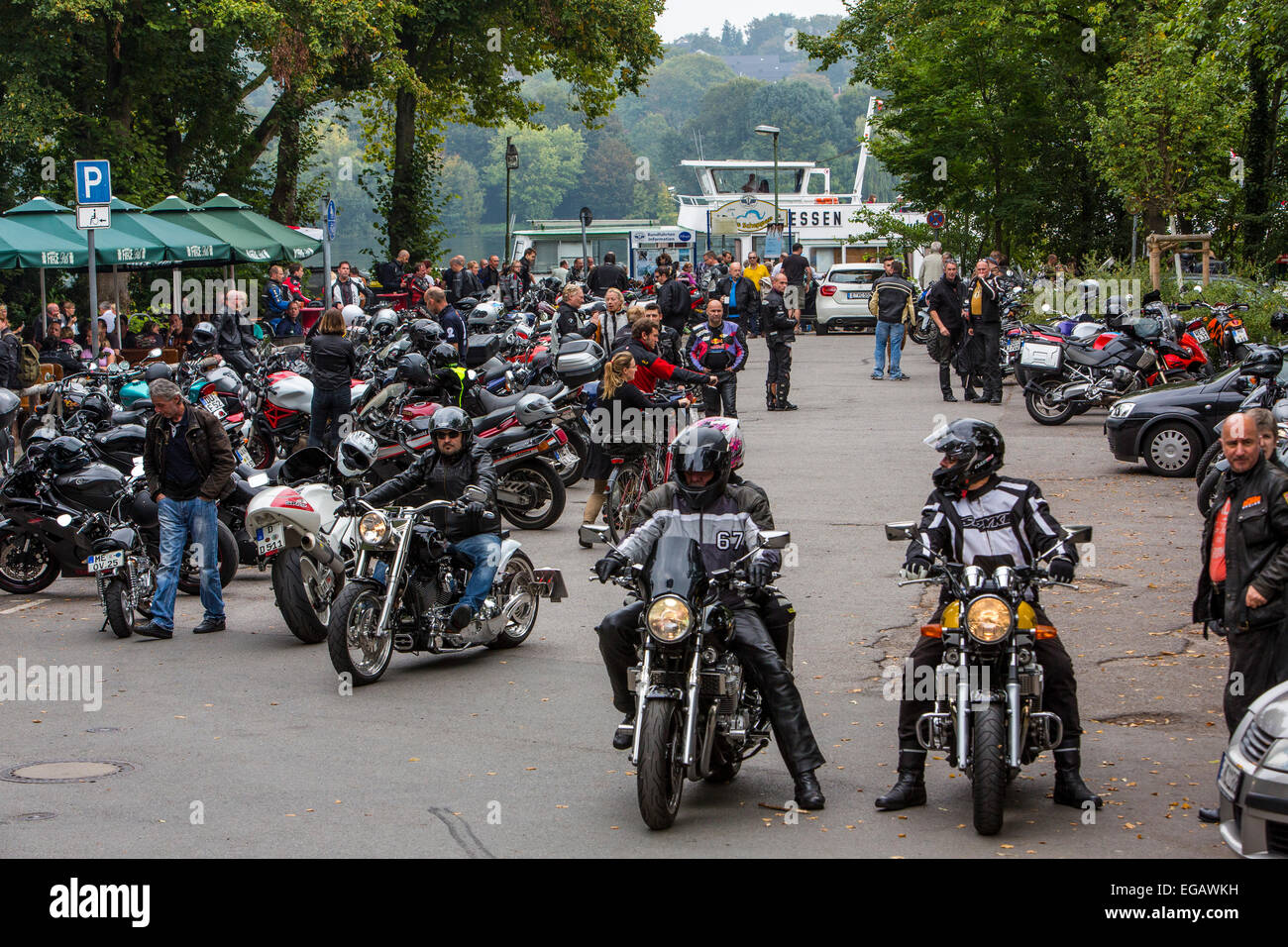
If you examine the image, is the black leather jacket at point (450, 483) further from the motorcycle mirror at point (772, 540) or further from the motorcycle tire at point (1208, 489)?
the motorcycle tire at point (1208, 489)

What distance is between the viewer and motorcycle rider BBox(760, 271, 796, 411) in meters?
22.0

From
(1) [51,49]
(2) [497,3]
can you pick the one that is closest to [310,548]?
(1) [51,49]

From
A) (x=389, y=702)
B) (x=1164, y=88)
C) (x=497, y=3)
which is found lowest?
(x=389, y=702)

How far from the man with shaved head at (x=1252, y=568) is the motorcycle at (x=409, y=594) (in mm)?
4151

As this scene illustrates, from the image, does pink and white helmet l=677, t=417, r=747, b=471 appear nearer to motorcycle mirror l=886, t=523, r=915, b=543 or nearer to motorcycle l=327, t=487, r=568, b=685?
motorcycle mirror l=886, t=523, r=915, b=543

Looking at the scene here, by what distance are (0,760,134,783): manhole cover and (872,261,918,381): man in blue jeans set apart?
61.4 feet

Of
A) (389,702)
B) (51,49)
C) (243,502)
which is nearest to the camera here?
(389,702)

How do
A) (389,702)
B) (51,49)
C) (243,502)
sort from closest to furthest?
(389,702), (243,502), (51,49)

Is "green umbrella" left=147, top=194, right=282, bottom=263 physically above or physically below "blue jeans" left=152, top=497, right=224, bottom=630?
above

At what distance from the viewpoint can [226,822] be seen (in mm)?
6547

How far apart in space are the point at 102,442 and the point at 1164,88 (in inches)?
752

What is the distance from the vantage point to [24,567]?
1242cm

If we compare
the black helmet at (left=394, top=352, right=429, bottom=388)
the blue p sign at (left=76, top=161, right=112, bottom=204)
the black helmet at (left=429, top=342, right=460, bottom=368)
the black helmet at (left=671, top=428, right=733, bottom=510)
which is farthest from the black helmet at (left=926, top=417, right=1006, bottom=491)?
the blue p sign at (left=76, top=161, right=112, bottom=204)

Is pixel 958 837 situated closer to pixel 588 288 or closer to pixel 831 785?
pixel 831 785
